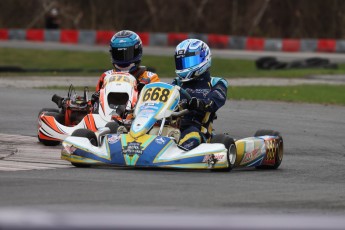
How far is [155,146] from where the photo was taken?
7445 millimetres

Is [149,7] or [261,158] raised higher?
[149,7]

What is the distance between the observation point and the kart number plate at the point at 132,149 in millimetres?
7431

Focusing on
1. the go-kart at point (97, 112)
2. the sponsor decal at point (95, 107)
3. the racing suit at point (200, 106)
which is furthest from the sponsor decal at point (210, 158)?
the sponsor decal at point (95, 107)

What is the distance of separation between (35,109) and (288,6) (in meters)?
22.3

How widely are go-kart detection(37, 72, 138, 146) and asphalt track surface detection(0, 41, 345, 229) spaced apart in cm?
28

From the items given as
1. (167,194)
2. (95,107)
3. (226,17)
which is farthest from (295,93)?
(226,17)

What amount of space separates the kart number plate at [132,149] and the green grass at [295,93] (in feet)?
32.6

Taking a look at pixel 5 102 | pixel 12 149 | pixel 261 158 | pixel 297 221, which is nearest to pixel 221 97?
pixel 261 158

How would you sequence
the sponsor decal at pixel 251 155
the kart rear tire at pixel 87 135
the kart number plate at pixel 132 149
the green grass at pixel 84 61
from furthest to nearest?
the green grass at pixel 84 61 < the sponsor decal at pixel 251 155 < the kart rear tire at pixel 87 135 < the kart number plate at pixel 132 149

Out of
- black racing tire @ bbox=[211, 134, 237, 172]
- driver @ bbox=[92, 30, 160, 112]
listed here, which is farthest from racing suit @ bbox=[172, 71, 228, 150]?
driver @ bbox=[92, 30, 160, 112]

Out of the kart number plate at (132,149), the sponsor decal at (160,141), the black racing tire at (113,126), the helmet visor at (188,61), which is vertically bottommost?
the kart number plate at (132,149)

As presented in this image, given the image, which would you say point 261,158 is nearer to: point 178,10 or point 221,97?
point 221,97

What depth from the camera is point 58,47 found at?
107 ft

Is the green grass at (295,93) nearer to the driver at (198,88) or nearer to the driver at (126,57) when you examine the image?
the driver at (126,57)
